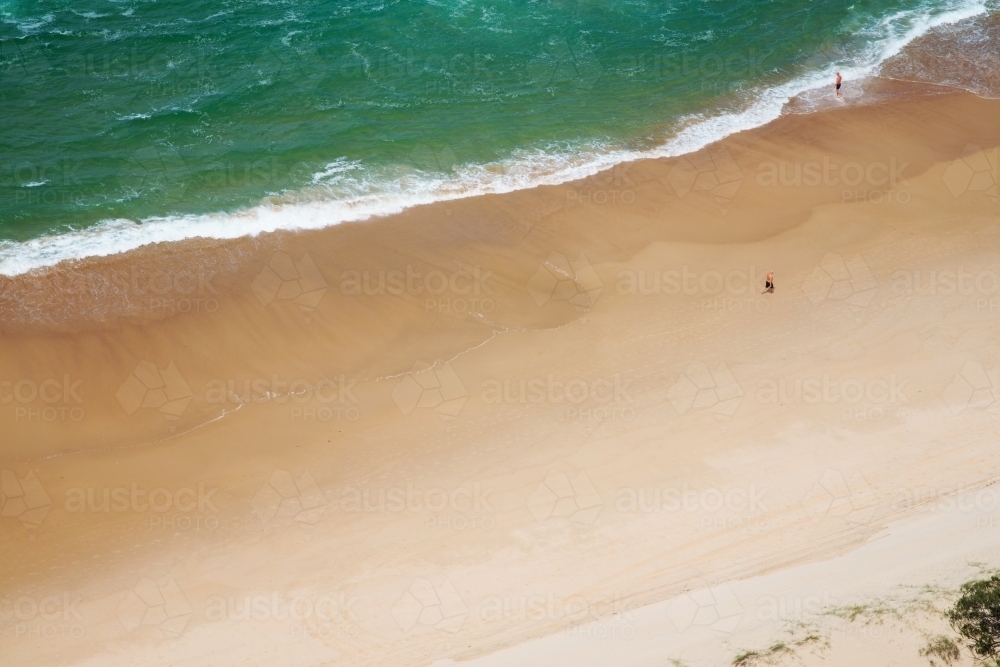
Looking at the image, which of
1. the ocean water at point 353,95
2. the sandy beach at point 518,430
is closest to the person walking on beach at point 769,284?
the sandy beach at point 518,430

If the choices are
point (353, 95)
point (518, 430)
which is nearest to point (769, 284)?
point (518, 430)

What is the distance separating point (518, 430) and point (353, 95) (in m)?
14.6

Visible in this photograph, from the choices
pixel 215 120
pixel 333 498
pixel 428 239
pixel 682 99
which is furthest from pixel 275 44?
pixel 333 498

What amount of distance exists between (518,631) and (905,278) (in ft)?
47.2

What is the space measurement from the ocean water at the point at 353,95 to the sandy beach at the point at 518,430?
1.49 meters

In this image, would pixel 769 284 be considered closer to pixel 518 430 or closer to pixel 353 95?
pixel 518 430

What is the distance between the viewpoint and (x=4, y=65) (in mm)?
28219

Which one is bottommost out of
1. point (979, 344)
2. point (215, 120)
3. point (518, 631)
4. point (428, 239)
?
point (518, 631)

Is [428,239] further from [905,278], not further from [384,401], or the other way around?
[905,278]

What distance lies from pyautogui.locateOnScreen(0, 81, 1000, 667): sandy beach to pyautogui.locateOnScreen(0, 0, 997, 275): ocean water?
1.49m

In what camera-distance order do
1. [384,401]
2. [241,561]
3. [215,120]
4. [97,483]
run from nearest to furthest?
[241,561], [97,483], [384,401], [215,120]

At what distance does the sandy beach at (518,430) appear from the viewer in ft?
53.4

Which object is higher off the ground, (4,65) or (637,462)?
(4,65)

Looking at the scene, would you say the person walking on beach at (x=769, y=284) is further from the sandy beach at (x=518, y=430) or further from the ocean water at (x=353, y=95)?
the ocean water at (x=353, y=95)
